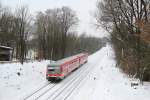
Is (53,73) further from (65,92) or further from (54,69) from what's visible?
(65,92)

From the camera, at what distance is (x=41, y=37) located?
55.6 m

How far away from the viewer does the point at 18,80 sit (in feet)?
78.4

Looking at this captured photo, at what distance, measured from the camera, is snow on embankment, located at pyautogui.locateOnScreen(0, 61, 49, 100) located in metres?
19.9

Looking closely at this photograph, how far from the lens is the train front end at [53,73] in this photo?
26.9 metres

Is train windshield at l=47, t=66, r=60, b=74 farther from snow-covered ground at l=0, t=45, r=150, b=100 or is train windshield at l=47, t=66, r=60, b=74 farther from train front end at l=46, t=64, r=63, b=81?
snow-covered ground at l=0, t=45, r=150, b=100

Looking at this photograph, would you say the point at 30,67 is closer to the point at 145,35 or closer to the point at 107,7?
the point at 107,7

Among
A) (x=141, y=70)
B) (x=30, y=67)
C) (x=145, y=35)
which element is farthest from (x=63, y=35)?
(x=145, y=35)

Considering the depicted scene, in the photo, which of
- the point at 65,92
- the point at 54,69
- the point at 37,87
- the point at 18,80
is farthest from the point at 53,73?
the point at 65,92

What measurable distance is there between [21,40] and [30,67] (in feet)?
67.1

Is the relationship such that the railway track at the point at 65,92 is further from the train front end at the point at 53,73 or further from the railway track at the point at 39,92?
the train front end at the point at 53,73

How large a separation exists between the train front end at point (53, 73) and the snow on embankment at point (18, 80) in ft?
2.76

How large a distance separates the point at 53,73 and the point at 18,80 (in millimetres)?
4730

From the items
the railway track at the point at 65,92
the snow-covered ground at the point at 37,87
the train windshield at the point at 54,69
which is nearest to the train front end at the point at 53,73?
the train windshield at the point at 54,69

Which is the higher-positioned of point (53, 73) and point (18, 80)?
point (53, 73)
